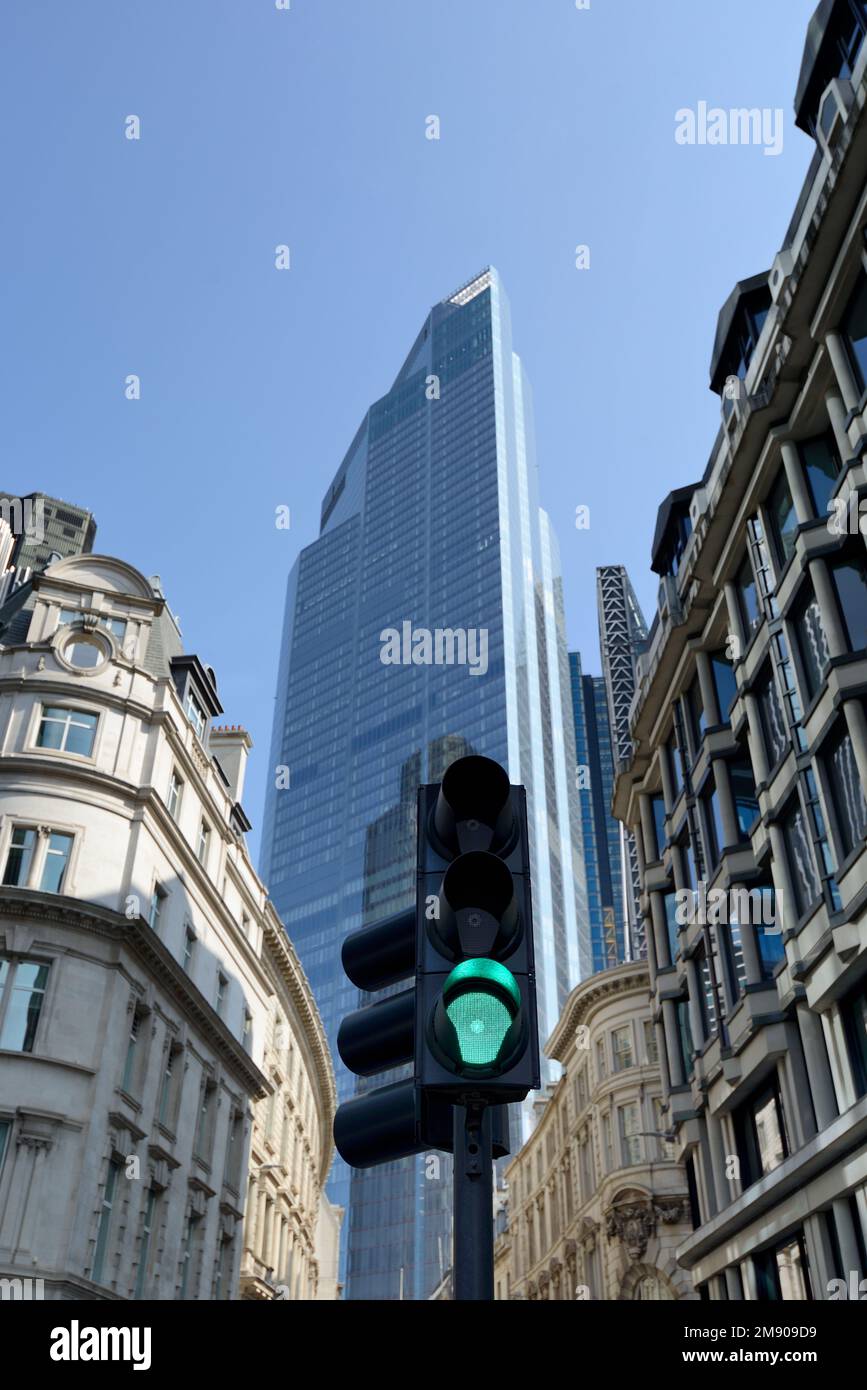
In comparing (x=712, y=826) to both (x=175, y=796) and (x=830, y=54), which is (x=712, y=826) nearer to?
(x=830, y=54)

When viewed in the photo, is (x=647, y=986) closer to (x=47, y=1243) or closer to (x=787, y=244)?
(x=47, y=1243)

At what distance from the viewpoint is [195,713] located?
157 ft

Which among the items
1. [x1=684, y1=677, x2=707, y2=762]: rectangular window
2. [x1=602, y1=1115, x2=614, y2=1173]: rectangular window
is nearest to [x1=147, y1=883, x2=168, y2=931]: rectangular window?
[x1=684, y1=677, x2=707, y2=762]: rectangular window

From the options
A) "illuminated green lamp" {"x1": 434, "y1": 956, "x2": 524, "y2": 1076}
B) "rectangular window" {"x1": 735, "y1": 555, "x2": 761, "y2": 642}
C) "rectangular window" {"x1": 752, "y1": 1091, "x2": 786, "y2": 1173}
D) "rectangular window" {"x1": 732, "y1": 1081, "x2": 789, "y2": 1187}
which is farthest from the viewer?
"rectangular window" {"x1": 735, "y1": 555, "x2": 761, "y2": 642}

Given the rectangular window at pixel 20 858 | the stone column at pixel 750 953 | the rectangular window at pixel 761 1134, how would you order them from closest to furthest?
the rectangular window at pixel 761 1134 → the stone column at pixel 750 953 → the rectangular window at pixel 20 858

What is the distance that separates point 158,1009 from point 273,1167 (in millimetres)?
19360

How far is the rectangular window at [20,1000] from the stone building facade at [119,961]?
0.19 ft

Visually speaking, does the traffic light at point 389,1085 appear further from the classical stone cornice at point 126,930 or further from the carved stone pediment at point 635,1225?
the carved stone pediment at point 635,1225

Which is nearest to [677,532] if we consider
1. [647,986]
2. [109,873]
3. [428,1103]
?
[109,873]

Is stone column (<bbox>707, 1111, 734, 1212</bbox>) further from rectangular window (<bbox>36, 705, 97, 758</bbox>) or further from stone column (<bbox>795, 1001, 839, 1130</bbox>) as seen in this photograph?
rectangular window (<bbox>36, 705, 97, 758</bbox>)

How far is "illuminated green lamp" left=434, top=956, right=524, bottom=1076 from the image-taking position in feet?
14.4

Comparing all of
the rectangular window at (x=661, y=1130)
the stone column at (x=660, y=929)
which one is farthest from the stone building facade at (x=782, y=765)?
the rectangular window at (x=661, y=1130)

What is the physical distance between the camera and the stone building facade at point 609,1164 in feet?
189

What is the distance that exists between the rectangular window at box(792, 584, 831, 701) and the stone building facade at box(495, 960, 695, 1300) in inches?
1439
